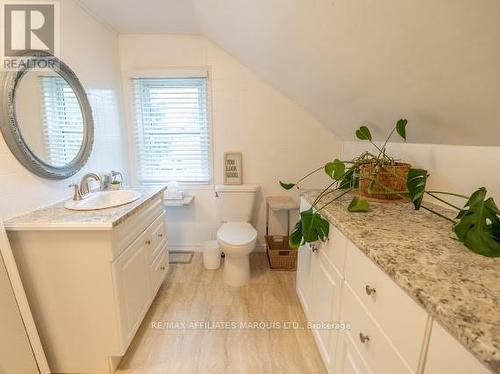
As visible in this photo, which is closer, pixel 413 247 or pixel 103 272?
pixel 413 247

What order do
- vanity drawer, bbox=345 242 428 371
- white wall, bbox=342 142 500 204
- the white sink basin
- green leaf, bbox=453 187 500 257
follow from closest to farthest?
vanity drawer, bbox=345 242 428 371, green leaf, bbox=453 187 500 257, white wall, bbox=342 142 500 204, the white sink basin

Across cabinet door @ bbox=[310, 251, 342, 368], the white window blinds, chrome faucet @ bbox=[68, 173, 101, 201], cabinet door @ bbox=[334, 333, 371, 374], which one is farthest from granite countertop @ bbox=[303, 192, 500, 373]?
the white window blinds

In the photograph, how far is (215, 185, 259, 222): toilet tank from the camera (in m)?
2.21

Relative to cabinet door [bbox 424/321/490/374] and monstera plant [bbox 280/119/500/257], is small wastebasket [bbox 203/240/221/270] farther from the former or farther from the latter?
cabinet door [bbox 424/321/490/374]

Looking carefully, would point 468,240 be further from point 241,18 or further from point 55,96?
point 55,96

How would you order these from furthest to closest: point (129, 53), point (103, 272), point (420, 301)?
point (129, 53) < point (103, 272) < point (420, 301)

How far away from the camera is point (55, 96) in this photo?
1440mm

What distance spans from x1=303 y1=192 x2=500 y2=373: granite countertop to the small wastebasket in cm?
135

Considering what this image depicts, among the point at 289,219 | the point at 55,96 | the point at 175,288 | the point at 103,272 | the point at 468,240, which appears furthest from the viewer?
the point at 289,219

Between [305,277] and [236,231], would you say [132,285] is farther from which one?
[305,277]

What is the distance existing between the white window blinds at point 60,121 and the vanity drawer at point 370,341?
5.63 feet

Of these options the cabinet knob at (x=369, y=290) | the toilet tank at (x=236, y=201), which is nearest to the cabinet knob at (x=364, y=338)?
the cabinet knob at (x=369, y=290)

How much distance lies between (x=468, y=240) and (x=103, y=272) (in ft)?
4.82

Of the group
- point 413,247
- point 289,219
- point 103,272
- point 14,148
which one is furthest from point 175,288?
point 413,247
